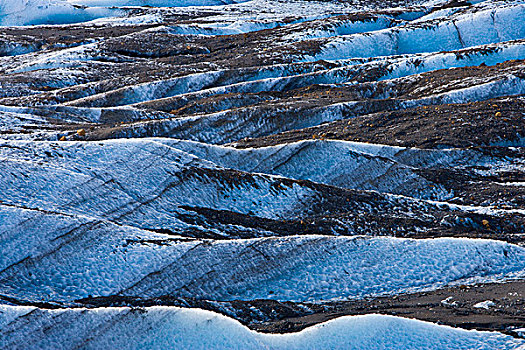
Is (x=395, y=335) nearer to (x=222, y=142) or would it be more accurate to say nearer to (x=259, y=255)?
(x=259, y=255)

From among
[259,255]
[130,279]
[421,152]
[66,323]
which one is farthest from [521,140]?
[66,323]

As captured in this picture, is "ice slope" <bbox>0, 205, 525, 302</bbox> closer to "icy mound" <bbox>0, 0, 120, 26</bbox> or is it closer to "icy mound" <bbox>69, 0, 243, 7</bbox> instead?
"icy mound" <bbox>0, 0, 120, 26</bbox>

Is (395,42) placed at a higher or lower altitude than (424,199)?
higher

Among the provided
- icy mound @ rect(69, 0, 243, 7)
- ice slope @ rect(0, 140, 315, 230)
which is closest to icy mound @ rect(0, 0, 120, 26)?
icy mound @ rect(69, 0, 243, 7)

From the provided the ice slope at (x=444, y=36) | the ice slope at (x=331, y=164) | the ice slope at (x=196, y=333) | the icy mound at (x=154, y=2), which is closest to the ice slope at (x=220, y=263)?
the ice slope at (x=196, y=333)

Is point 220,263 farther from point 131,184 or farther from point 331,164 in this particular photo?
point 331,164

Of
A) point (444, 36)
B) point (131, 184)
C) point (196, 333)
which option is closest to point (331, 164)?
point (131, 184)
